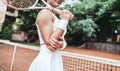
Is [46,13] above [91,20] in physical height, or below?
above

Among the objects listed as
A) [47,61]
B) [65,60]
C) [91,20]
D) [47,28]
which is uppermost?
[47,28]

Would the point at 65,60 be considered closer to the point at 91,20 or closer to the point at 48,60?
the point at 91,20

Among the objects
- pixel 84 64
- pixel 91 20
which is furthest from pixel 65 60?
pixel 91 20

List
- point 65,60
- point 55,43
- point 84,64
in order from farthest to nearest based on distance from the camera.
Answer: point 65,60 < point 84,64 < point 55,43

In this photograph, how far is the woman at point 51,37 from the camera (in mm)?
909

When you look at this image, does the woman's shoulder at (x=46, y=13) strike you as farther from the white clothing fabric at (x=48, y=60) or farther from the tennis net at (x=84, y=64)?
the tennis net at (x=84, y=64)

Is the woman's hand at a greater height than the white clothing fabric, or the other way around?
the woman's hand

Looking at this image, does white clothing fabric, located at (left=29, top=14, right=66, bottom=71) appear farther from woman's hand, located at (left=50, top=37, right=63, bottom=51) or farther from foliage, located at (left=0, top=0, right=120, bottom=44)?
foliage, located at (left=0, top=0, right=120, bottom=44)

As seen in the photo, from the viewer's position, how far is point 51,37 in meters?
0.90

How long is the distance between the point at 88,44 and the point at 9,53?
1470 millimetres

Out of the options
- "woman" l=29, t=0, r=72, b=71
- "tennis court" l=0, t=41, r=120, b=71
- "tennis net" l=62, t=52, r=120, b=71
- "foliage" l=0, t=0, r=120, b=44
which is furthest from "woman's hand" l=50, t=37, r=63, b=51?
"foliage" l=0, t=0, r=120, b=44

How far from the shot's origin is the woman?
2.98 feet

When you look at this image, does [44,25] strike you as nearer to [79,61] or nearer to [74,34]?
[79,61]

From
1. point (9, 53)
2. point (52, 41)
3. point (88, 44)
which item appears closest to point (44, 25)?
point (52, 41)
